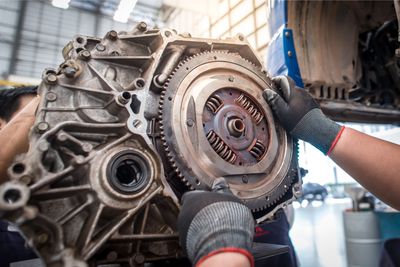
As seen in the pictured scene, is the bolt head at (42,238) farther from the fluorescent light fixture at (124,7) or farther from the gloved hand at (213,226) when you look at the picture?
the fluorescent light fixture at (124,7)

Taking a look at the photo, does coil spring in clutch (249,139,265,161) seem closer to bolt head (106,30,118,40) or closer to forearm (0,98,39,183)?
bolt head (106,30,118,40)

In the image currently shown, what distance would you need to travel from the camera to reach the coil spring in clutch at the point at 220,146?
2.84 feet

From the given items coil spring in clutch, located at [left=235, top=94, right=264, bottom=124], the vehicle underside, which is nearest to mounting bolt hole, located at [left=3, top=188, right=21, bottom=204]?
coil spring in clutch, located at [left=235, top=94, right=264, bottom=124]

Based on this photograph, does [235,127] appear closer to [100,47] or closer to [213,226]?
[213,226]

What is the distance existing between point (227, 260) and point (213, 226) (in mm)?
82

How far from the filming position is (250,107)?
3.22 feet

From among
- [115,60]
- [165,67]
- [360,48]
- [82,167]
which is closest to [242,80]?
[165,67]

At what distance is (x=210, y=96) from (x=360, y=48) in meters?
2.23

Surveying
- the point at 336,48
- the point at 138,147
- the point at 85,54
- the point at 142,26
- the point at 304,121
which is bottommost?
the point at 138,147

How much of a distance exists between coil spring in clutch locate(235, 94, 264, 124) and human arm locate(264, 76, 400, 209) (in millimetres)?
58

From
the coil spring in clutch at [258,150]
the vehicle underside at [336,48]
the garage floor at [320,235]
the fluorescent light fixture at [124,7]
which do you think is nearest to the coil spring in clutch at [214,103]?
the coil spring in clutch at [258,150]

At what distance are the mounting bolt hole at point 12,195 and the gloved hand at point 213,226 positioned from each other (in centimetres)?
34

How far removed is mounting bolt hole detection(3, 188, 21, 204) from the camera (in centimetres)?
55

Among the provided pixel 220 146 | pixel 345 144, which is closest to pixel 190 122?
pixel 220 146
